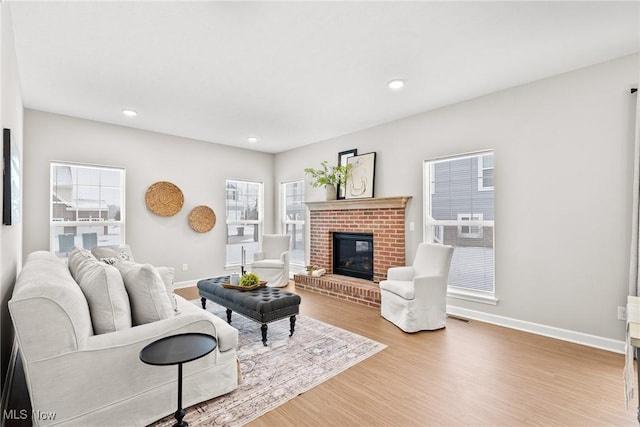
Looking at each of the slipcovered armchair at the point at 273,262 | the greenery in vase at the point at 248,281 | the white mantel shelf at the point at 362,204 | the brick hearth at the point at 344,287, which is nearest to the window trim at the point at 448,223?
the white mantel shelf at the point at 362,204

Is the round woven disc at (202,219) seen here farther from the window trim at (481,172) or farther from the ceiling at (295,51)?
the window trim at (481,172)

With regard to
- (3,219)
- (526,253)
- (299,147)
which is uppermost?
(299,147)

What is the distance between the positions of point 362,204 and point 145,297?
3.43 metres

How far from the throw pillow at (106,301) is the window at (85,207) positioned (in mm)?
3153

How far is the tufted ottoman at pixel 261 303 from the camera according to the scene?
115 inches

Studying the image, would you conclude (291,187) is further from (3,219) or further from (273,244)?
(3,219)

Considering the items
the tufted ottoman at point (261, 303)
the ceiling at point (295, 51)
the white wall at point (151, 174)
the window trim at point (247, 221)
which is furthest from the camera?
the window trim at point (247, 221)

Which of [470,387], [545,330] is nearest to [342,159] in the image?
[545,330]

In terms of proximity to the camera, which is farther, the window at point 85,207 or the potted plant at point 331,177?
the potted plant at point 331,177

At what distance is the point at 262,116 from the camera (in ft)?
14.1

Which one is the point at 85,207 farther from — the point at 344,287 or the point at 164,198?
the point at 344,287

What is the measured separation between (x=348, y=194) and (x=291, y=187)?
176 cm

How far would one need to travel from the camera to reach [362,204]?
4.85 meters

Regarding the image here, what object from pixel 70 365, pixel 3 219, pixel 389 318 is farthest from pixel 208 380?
pixel 389 318
